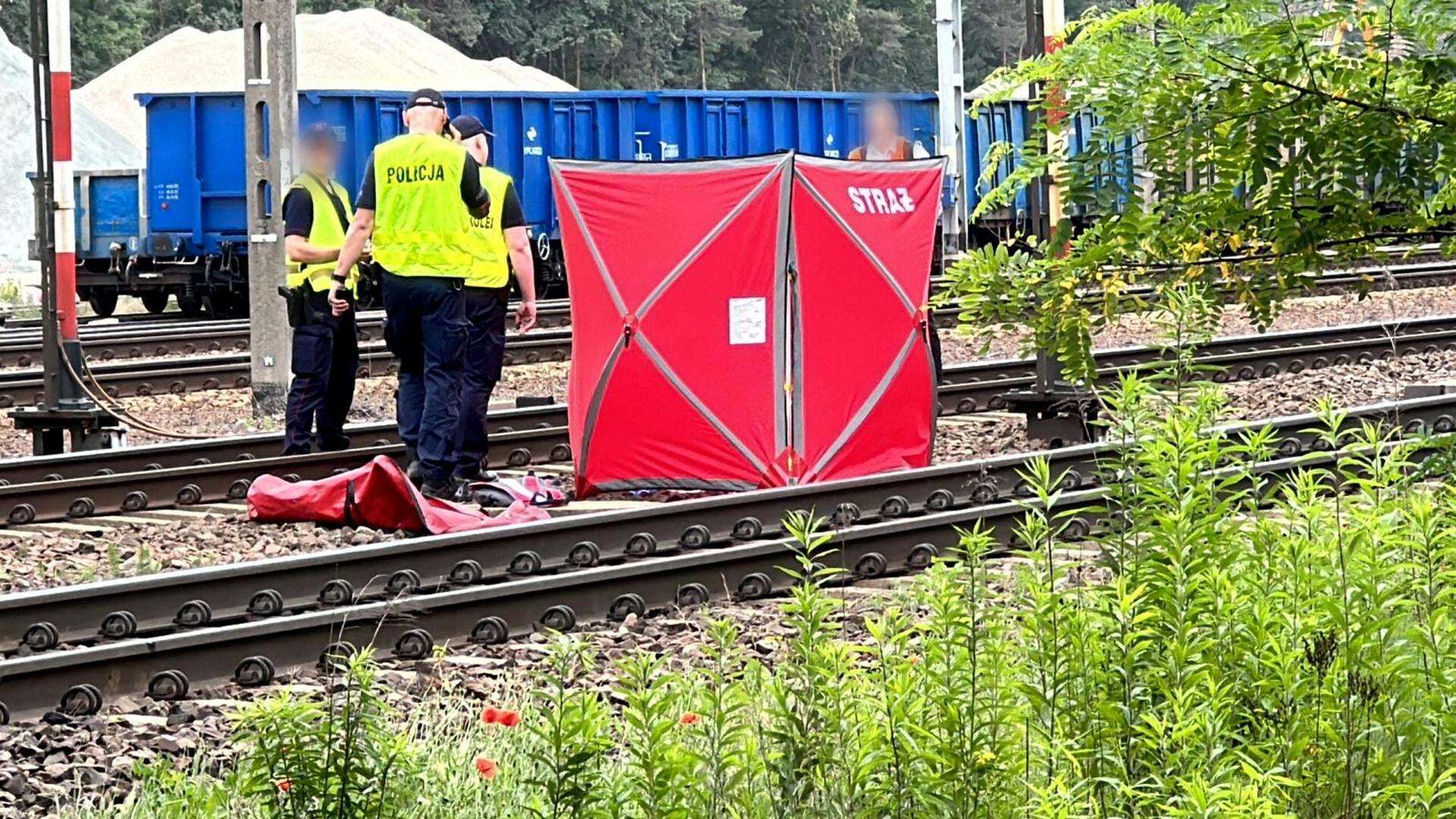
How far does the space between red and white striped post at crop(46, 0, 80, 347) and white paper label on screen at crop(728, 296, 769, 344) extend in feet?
17.1

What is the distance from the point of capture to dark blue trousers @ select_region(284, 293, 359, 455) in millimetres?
12148

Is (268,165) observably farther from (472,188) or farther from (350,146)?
(350,146)

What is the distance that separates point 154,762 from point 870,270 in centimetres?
641

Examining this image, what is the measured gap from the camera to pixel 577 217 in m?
11.2

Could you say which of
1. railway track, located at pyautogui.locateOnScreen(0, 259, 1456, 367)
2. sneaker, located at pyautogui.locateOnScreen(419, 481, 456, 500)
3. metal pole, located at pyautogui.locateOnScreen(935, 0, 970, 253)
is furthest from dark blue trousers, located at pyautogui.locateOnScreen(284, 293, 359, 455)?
metal pole, located at pyautogui.locateOnScreen(935, 0, 970, 253)

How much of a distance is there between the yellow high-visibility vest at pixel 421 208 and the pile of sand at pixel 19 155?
36746 millimetres

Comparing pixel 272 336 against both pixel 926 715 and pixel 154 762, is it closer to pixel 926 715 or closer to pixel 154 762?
pixel 154 762

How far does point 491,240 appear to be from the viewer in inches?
446

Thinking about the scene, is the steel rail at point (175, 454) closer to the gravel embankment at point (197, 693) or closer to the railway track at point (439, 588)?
the gravel embankment at point (197, 693)

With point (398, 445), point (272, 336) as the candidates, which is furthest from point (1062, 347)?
point (272, 336)

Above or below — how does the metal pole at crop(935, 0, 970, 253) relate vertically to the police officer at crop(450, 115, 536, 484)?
above

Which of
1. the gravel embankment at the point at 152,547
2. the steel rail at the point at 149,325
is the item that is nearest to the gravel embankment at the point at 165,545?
the gravel embankment at the point at 152,547

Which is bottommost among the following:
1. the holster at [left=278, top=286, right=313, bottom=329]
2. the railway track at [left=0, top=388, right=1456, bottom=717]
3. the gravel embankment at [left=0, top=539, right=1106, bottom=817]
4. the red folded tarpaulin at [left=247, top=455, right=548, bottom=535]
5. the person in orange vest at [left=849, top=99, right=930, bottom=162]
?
the gravel embankment at [left=0, top=539, right=1106, bottom=817]

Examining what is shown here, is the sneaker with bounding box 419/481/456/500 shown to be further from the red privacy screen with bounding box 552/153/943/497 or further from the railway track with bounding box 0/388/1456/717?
the railway track with bounding box 0/388/1456/717
